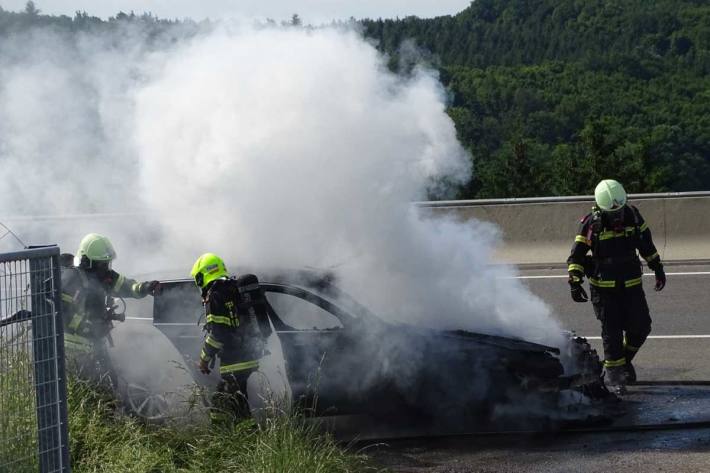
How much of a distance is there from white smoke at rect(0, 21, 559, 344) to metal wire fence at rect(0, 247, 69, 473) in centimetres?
293

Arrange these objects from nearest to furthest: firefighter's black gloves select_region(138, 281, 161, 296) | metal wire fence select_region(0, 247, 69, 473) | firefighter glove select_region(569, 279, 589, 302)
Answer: metal wire fence select_region(0, 247, 69, 473) < firefighter's black gloves select_region(138, 281, 161, 296) < firefighter glove select_region(569, 279, 589, 302)

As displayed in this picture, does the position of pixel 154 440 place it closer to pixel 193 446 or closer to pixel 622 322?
pixel 193 446

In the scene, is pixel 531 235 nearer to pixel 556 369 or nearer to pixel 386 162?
pixel 386 162

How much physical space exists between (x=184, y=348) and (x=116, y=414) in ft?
2.74

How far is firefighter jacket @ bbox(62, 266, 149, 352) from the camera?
6.62 meters

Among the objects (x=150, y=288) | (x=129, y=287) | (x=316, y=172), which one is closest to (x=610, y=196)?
(x=316, y=172)

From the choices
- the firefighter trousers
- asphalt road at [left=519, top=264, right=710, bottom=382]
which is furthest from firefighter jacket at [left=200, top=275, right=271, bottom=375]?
asphalt road at [left=519, top=264, right=710, bottom=382]

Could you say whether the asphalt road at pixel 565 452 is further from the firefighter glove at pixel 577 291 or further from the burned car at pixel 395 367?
the firefighter glove at pixel 577 291

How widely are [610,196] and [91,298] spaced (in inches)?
163

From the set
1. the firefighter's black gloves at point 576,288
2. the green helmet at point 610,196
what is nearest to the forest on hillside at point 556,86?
the green helmet at point 610,196

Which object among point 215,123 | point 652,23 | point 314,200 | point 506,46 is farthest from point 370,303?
point 652,23

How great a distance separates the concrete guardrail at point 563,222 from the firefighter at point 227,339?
8248 mm

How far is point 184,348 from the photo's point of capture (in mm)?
6797

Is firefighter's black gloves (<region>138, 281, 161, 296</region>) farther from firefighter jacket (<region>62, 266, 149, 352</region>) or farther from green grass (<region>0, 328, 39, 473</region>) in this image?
green grass (<region>0, 328, 39, 473</region>)
